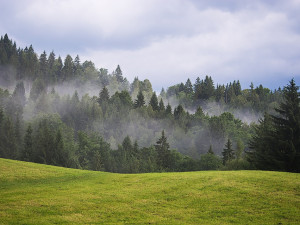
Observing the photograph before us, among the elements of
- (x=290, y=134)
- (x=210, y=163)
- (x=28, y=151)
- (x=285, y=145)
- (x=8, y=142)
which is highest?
(x=290, y=134)

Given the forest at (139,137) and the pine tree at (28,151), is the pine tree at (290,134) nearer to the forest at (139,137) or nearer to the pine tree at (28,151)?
the forest at (139,137)

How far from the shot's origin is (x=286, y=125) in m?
51.4

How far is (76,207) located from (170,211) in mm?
7052

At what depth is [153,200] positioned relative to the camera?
79.5ft

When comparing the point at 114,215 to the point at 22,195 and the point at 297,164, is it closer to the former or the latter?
the point at 22,195

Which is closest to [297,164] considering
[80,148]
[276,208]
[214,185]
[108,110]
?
[214,185]

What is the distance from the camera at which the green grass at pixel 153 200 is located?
19.6m

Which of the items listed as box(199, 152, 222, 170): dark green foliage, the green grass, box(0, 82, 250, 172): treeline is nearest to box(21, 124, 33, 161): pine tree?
box(0, 82, 250, 172): treeline

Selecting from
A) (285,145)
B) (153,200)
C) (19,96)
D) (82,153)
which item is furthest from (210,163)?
(19,96)

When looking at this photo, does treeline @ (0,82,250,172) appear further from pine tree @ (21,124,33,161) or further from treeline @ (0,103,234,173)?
pine tree @ (21,124,33,161)

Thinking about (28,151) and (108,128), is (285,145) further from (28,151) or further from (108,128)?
(108,128)

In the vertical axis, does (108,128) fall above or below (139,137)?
above

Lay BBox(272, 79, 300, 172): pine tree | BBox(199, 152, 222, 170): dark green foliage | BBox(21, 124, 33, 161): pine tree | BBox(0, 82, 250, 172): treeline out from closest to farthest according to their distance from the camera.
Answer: BBox(272, 79, 300, 172): pine tree
BBox(21, 124, 33, 161): pine tree
BBox(199, 152, 222, 170): dark green foliage
BBox(0, 82, 250, 172): treeline

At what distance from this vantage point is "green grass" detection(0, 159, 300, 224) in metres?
19.6
